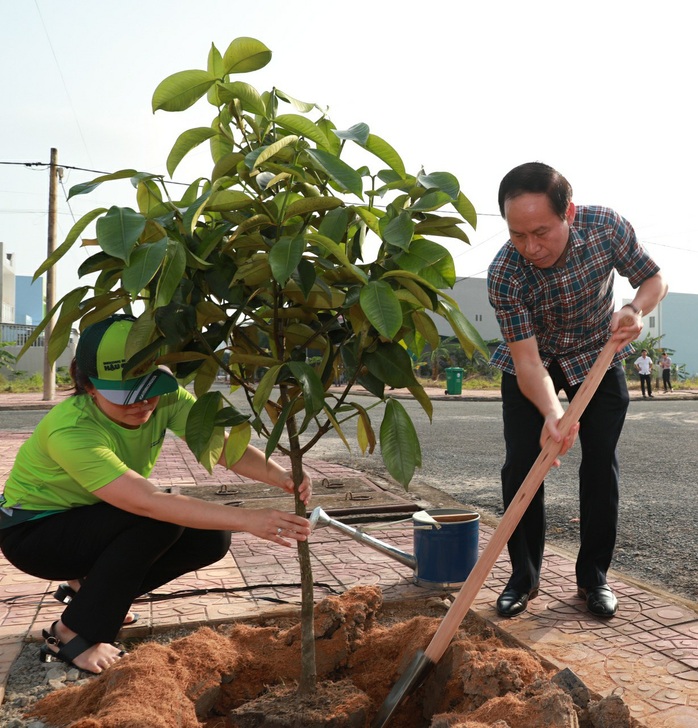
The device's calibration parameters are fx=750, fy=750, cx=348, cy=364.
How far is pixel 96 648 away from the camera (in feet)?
9.00

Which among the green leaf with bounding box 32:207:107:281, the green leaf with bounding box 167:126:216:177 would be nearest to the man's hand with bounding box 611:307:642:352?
the green leaf with bounding box 167:126:216:177

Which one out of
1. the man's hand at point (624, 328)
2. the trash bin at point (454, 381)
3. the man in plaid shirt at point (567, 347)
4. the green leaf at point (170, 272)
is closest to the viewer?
the green leaf at point (170, 272)

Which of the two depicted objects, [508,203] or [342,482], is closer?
[508,203]

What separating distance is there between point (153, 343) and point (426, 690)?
146cm

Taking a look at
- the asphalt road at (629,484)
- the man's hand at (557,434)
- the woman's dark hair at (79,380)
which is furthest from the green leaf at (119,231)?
the asphalt road at (629,484)

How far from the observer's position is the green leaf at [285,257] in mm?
1675

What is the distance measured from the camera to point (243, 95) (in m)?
1.88

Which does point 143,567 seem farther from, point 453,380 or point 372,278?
point 453,380

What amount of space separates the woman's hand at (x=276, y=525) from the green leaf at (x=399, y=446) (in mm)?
358

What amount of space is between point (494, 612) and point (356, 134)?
2.20m

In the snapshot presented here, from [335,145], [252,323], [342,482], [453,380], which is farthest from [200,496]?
[453,380]

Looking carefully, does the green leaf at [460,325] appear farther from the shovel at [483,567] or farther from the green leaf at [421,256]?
the shovel at [483,567]

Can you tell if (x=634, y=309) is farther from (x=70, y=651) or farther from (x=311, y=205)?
(x=70, y=651)

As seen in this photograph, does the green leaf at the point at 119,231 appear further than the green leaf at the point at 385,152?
No
